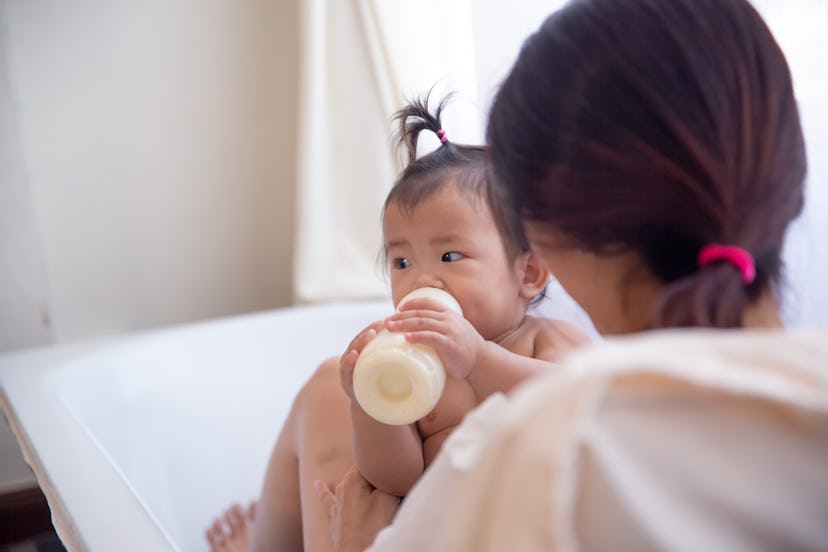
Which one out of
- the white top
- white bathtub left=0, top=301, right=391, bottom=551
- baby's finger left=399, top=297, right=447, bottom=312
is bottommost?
white bathtub left=0, top=301, right=391, bottom=551

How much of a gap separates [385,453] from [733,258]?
491mm

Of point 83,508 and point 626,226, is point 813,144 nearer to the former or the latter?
point 626,226

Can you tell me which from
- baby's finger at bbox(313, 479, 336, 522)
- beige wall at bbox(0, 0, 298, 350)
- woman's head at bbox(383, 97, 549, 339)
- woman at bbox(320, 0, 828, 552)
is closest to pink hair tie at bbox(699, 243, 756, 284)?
woman at bbox(320, 0, 828, 552)

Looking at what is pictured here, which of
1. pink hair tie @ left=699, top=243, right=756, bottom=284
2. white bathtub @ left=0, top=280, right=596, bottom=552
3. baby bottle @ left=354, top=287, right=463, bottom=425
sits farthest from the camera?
white bathtub @ left=0, top=280, right=596, bottom=552

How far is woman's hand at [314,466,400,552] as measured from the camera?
0.77 meters

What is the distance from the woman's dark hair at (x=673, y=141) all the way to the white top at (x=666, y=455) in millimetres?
117

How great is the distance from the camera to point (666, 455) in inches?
13.3

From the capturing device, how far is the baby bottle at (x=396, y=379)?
65cm

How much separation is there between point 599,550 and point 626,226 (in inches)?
8.8

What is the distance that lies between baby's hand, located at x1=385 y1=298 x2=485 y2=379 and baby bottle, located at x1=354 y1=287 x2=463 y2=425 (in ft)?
0.04

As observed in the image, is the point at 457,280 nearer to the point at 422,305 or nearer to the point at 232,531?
the point at 422,305

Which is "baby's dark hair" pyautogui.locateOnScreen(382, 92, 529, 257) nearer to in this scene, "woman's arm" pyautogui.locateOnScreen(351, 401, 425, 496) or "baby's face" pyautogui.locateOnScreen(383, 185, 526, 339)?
"baby's face" pyautogui.locateOnScreen(383, 185, 526, 339)

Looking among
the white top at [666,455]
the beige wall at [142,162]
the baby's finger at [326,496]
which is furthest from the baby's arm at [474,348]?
the beige wall at [142,162]

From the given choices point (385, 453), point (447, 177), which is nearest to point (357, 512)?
point (385, 453)
